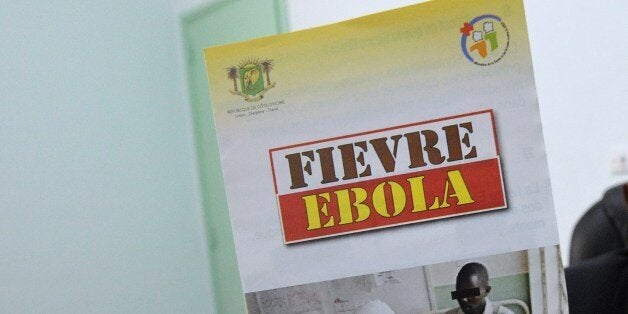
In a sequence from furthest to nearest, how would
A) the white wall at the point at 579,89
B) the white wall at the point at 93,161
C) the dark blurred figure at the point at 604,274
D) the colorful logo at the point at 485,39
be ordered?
the white wall at the point at 579,89 < the white wall at the point at 93,161 < the dark blurred figure at the point at 604,274 < the colorful logo at the point at 485,39

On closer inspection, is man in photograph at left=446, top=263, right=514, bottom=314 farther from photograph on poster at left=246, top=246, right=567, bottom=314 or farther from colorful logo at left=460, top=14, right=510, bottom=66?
colorful logo at left=460, top=14, right=510, bottom=66

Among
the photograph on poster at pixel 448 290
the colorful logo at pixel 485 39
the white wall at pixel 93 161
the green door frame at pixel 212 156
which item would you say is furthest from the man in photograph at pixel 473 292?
the green door frame at pixel 212 156

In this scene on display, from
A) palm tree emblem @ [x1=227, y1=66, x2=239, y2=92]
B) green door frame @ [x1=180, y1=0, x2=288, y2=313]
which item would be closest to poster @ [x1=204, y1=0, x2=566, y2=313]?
palm tree emblem @ [x1=227, y1=66, x2=239, y2=92]

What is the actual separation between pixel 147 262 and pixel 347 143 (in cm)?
165

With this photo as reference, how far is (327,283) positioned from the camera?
760 mm

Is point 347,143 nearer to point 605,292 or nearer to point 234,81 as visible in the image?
A: point 234,81

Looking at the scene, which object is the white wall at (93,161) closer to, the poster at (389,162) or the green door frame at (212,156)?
the green door frame at (212,156)

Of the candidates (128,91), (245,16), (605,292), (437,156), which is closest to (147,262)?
→ (128,91)

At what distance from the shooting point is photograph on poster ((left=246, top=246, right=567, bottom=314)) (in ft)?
2.37

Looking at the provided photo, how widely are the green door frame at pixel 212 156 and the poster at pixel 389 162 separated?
5.24ft

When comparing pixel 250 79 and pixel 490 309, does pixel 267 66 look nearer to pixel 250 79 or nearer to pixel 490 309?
pixel 250 79

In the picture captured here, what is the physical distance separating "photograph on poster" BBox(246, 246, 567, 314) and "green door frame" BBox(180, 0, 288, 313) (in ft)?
5.36

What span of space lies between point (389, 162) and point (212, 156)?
6.07ft

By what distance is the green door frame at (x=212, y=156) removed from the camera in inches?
94.1
